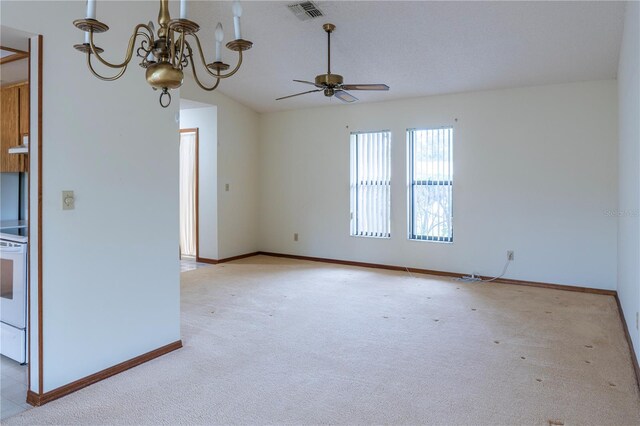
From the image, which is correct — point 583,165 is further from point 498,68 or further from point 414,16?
point 414,16

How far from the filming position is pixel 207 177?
6.66 metres

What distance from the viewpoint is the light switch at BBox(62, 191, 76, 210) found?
2.43m

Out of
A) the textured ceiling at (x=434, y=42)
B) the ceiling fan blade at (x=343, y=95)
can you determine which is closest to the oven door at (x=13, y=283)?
the textured ceiling at (x=434, y=42)

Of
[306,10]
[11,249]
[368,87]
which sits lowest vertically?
[11,249]

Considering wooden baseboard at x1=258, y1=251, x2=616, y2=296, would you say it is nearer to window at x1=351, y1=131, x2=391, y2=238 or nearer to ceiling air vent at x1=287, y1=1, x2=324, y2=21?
window at x1=351, y1=131, x2=391, y2=238

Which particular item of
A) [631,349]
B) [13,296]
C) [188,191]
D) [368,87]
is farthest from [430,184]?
[13,296]

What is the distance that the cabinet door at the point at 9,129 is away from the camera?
3.43 meters

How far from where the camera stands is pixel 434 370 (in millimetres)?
2801

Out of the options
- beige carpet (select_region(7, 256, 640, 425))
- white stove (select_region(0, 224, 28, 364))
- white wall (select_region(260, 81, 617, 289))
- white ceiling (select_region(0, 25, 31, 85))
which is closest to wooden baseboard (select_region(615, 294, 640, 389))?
beige carpet (select_region(7, 256, 640, 425))

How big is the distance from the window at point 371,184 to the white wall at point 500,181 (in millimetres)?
112

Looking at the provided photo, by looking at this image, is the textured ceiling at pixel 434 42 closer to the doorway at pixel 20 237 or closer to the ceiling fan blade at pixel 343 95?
the ceiling fan blade at pixel 343 95

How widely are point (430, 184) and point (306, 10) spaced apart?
9.70 ft

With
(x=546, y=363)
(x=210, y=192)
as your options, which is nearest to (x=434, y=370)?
(x=546, y=363)

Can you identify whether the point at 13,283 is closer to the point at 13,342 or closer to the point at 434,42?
the point at 13,342
